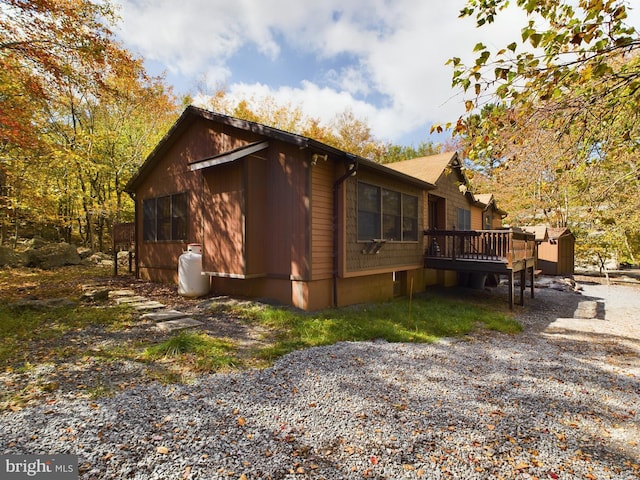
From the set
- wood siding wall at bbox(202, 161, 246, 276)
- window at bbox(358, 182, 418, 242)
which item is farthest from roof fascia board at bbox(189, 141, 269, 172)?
window at bbox(358, 182, 418, 242)

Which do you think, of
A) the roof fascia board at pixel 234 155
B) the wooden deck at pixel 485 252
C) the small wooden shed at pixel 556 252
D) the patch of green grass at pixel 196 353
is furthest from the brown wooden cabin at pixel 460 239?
the patch of green grass at pixel 196 353

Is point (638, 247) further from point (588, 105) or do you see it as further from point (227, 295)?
point (227, 295)

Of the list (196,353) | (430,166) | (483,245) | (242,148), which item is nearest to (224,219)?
(242,148)

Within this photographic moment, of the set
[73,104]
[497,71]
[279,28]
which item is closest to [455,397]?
[497,71]

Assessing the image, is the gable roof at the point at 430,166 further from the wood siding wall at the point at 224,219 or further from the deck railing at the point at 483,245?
the wood siding wall at the point at 224,219

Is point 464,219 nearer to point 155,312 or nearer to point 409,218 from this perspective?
point 409,218

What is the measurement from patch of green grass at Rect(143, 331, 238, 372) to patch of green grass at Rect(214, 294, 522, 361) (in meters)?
0.51

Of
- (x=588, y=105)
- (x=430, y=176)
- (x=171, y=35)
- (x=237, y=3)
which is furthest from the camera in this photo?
(x=430, y=176)

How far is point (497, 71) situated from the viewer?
293 centimetres

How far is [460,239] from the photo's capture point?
446 inches

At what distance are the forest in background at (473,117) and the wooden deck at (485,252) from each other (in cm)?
161

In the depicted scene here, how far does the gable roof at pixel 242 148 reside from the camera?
22.1 feet

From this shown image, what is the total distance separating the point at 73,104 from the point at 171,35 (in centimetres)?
985

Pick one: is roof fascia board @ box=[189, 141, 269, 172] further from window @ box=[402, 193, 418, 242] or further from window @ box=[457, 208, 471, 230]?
window @ box=[457, 208, 471, 230]
